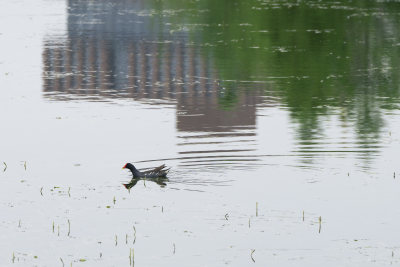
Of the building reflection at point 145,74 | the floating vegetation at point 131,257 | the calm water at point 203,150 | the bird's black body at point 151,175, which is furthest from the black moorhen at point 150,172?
the building reflection at point 145,74

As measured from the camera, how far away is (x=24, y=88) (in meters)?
42.9

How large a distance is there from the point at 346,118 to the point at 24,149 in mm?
10506

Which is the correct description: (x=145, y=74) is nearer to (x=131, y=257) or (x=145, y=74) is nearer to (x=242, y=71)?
(x=242, y=71)

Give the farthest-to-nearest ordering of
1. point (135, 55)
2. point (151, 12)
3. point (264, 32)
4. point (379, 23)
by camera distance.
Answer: point (151, 12), point (379, 23), point (264, 32), point (135, 55)

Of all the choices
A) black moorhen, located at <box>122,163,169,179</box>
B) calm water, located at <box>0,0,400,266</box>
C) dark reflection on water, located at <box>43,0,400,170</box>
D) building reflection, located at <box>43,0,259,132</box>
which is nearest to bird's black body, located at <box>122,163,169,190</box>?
black moorhen, located at <box>122,163,169,179</box>

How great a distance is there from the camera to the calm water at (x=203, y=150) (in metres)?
20.1

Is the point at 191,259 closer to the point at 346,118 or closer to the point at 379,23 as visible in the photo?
the point at 346,118

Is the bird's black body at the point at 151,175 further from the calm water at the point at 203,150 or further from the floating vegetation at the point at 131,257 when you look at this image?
the floating vegetation at the point at 131,257

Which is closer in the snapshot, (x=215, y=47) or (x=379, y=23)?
(x=215, y=47)

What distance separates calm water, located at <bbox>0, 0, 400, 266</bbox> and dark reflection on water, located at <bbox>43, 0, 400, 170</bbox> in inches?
5.4

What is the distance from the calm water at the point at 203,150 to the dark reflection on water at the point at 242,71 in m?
0.14

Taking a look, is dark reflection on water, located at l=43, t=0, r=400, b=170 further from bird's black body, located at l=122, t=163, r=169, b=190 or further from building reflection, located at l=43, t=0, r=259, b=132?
bird's black body, located at l=122, t=163, r=169, b=190

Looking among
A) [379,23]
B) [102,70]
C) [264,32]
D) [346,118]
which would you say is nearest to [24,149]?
[346,118]

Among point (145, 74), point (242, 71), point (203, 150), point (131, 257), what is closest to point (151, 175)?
point (203, 150)
